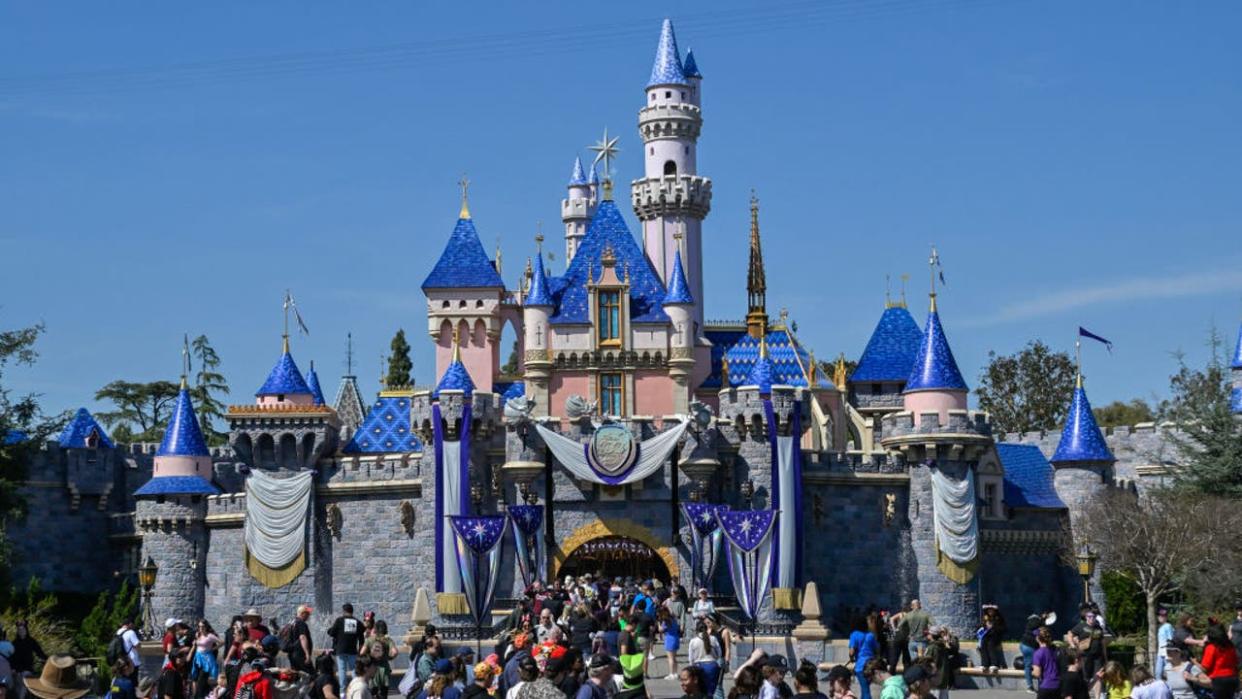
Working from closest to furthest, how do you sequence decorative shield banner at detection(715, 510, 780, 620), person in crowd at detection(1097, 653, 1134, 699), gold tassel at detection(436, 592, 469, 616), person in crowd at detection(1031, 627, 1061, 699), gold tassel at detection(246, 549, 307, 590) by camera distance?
1. person in crowd at detection(1097, 653, 1134, 699)
2. person in crowd at detection(1031, 627, 1061, 699)
3. gold tassel at detection(436, 592, 469, 616)
4. decorative shield banner at detection(715, 510, 780, 620)
5. gold tassel at detection(246, 549, 307, 590)

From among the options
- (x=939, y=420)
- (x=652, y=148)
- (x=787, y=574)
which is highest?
(x=652, y=148)

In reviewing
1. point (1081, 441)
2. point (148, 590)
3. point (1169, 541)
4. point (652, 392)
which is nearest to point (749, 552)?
point (652, 392)

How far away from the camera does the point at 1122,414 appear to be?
86750 mm

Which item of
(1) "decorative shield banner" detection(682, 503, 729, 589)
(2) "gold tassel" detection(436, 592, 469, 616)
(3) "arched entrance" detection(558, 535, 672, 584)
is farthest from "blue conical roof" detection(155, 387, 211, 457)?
(1) "decorative shield banner" detection(682, 503, 729, 589)

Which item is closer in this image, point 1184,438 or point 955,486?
point 955,486

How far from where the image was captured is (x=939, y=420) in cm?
5369

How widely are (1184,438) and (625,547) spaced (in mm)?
15846

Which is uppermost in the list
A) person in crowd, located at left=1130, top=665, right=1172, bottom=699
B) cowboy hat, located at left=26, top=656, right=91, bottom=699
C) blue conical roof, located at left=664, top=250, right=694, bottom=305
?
blue conical roof, located at left=664, top=250, right=694, bottom=305

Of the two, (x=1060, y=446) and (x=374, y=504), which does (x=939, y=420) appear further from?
(x=374, y=504)

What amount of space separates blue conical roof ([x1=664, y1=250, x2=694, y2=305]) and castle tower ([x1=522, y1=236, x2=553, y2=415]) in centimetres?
290

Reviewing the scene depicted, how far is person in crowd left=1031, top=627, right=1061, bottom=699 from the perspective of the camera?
27.1 meters

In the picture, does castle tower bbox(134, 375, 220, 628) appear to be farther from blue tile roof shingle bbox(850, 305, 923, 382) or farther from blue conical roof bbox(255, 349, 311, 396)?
blue tile roof shingle bbox(850, 305, 923, 382)

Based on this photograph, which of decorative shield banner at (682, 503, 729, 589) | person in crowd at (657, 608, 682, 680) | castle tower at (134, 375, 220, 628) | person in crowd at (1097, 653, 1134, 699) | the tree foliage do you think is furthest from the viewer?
castle tower at (134, 375, 220, 628)

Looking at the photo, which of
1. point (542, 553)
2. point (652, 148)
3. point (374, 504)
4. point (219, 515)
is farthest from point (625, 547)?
point (652, 148)
